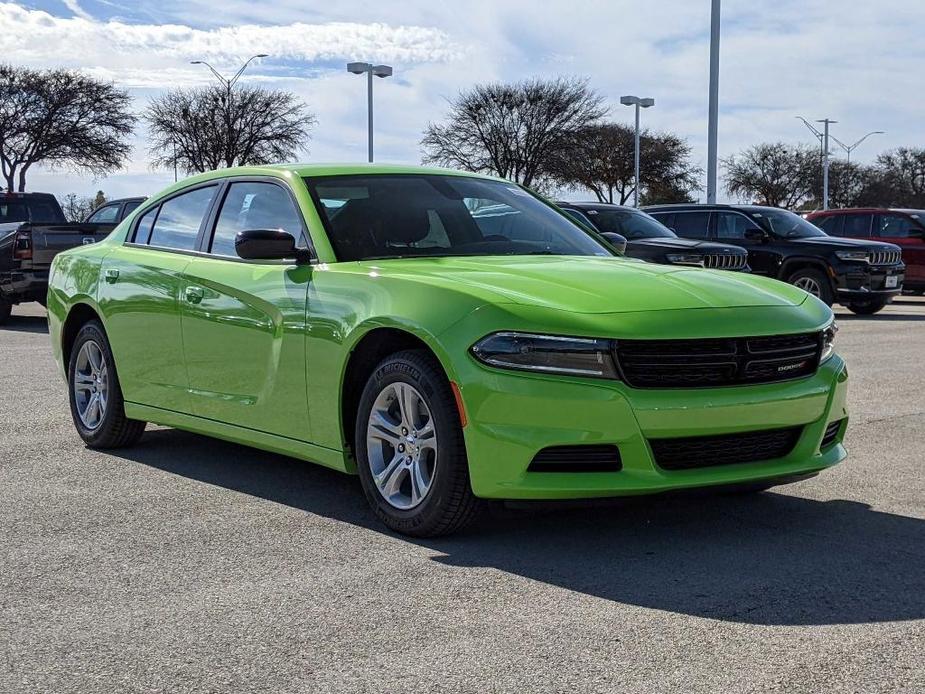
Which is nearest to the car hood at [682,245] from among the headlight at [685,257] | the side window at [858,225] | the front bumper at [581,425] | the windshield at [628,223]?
the headlight at [685,257]

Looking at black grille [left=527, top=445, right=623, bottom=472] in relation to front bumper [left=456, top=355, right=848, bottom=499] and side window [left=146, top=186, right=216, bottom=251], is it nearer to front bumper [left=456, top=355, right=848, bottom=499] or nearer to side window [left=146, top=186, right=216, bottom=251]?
front bumper [left=456, top=355, right=848, bottom=499]

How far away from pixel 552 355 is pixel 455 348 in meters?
0.36

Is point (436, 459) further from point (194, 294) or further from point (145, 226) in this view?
point (145, 226)

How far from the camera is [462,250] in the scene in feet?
19.6

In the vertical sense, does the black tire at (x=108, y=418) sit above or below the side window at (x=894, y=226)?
below

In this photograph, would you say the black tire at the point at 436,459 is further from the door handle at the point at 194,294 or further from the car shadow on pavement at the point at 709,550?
the door handle at the point at 194,294

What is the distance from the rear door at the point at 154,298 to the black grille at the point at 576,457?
2374mm

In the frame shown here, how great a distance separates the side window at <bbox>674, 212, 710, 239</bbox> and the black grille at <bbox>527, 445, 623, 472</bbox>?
16507 mm

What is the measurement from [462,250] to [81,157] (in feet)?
183

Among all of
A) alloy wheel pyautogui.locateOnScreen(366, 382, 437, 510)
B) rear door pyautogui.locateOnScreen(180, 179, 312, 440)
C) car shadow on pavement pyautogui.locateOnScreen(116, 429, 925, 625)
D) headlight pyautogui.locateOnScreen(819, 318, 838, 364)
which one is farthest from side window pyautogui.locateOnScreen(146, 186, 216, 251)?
headlight pyautogui.locateOnScreen(819, 318, 838, 364)

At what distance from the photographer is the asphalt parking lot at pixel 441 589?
362 centimetres

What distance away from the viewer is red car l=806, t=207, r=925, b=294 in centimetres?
2319

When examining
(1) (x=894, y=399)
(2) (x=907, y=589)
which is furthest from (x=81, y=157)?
(2) (x=907, y=589)

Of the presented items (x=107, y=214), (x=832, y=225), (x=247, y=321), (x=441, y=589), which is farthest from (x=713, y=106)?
(x=441, y=589)
